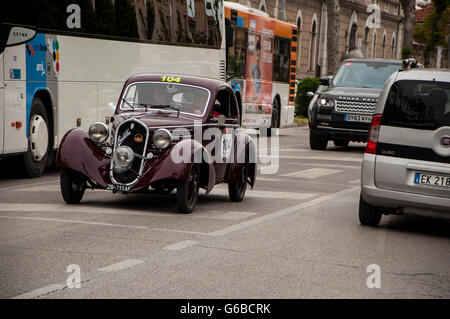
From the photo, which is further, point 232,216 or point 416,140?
point 232,216

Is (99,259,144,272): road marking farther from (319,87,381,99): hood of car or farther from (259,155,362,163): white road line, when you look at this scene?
(319,87,381,99): hood of car

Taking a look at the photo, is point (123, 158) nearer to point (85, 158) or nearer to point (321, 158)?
point (85, 158)

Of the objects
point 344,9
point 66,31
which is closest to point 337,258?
point 66,31

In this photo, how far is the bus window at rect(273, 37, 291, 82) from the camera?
1150 inches

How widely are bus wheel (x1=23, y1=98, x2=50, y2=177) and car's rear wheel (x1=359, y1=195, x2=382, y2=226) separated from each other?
606 centimetres

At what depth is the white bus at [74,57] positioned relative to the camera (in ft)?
43.0

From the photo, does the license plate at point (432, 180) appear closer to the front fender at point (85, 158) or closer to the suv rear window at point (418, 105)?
the suv rear window at point (418, 105)

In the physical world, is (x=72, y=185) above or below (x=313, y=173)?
above

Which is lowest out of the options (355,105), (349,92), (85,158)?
(355,105)

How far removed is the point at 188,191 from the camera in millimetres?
9969

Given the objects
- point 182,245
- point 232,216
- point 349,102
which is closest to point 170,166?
point 232,216

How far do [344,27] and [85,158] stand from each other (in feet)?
188
